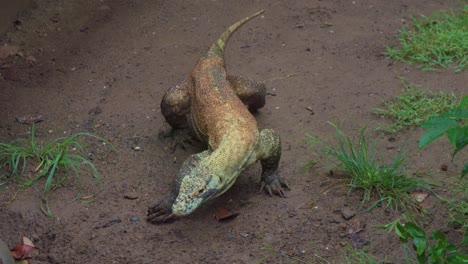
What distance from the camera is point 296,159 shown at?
5078 millimetres

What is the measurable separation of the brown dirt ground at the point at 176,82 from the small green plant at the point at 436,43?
14 centimetres

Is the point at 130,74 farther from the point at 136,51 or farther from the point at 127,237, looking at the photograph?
the point at 127,237

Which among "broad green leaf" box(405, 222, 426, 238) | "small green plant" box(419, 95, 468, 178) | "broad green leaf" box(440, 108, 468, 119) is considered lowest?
"broad green leaf" box(405, 222, 426, 238)

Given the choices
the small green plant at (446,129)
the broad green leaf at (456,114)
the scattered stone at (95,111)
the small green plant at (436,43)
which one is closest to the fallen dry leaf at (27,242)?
the scattered stone at (95,111)

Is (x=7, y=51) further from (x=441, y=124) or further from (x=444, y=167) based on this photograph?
(x=441, y=124)

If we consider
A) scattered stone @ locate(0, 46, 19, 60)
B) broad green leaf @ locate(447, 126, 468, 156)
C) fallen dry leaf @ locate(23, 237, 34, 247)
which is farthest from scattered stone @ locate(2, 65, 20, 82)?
broad green leaf @ locate(447, 126, 468, 156)

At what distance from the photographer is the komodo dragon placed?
431 centimetres

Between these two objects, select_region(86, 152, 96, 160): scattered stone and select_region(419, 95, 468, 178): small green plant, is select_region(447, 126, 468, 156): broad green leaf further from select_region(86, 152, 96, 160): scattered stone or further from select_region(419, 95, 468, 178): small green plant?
select_region(86, 152, 96, 160): scattered stone

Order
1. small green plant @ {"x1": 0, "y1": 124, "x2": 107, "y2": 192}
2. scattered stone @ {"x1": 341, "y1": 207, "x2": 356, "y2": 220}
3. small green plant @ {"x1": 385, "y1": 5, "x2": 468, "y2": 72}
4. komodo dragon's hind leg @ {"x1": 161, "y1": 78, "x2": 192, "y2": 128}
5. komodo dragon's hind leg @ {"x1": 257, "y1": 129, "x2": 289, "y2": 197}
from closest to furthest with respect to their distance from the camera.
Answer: scattered stone @ {"x1": 341, "y1": 207, "x2": 356, "y2": 220}
komodo dragon's hind leg @ {"x1": 257, "y1": 129, "x2": 289, "y2": 197}
small green plant @ {"x1": 0, "y1": 124, "x2": 107, "y2": 192}
komodo dragon's hind leg @ {"x1": 161, "y1": 78, "x2": 192, "y2": 128}
small green plant @ {"x1": 385, "y1": 5, "x2": 468, "y2": 72}

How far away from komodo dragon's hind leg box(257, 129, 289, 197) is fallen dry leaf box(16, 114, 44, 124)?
6.53 ft

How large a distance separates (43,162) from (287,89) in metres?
2.09

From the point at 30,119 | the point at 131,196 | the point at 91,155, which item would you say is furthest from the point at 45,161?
the point at 30,119

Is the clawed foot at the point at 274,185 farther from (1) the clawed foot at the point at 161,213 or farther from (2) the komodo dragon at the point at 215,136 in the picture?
(1) the clawed foot at the point at 161,213

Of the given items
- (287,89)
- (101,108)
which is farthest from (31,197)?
(287,89)
